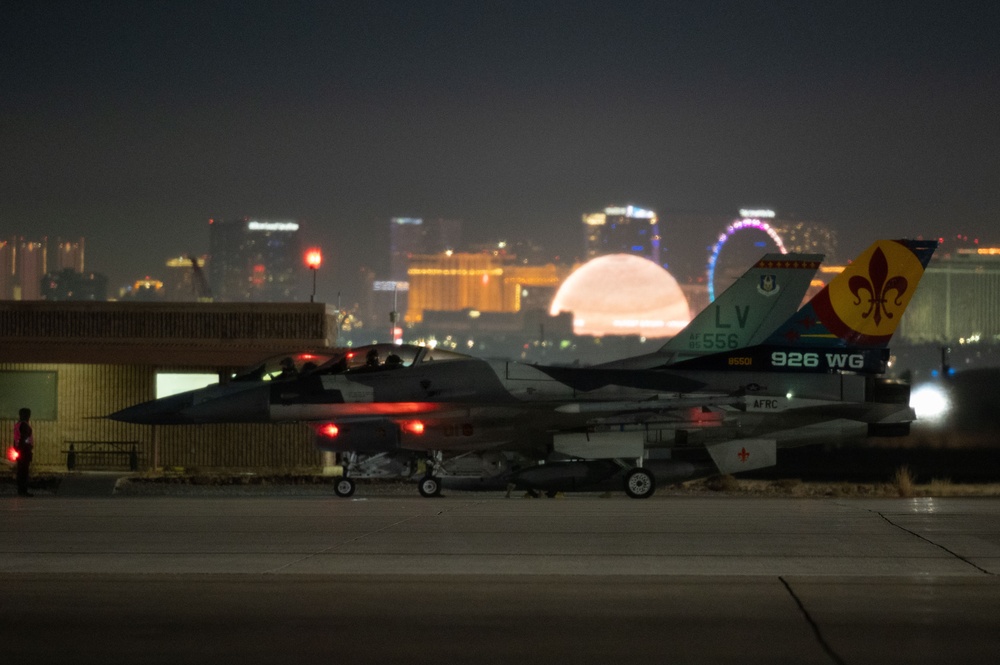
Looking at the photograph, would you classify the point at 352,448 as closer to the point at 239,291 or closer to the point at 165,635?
the point at 165,635

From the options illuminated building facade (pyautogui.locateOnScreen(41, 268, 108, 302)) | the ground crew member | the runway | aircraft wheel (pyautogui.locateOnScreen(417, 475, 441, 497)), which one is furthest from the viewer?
illuminated building facade (pyautogui.locateOnScreen(41, 268, 108, 302))

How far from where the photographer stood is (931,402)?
47406 mm

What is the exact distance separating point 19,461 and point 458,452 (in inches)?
290

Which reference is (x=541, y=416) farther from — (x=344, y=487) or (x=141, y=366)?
(x=141, y=366)

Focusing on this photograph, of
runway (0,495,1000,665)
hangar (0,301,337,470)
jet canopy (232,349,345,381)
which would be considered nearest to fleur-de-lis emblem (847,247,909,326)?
runway (0,495,1000,665)

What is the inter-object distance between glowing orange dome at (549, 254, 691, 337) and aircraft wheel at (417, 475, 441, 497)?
136 m

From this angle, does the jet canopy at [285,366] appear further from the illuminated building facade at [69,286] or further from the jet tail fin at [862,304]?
the illuminated building facade at [69,286]

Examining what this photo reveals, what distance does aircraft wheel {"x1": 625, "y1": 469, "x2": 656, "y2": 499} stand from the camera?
66.0 feet

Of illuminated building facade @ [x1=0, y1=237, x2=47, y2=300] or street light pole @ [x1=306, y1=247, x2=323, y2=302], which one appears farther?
illuminated building facade @ [x1=0, y1=237, x2=47, y2=300]

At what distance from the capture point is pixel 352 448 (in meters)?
19.6

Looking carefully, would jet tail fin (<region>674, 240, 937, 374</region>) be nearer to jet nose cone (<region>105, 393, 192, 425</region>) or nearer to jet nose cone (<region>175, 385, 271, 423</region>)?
jet nose cone (<region>175, 385, 271, 423</region>)

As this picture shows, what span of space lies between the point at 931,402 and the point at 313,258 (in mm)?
26444

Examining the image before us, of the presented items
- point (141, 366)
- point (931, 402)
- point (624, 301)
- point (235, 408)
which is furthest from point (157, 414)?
point (624, 301)

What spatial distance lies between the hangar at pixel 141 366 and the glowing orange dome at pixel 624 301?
5053 inches
